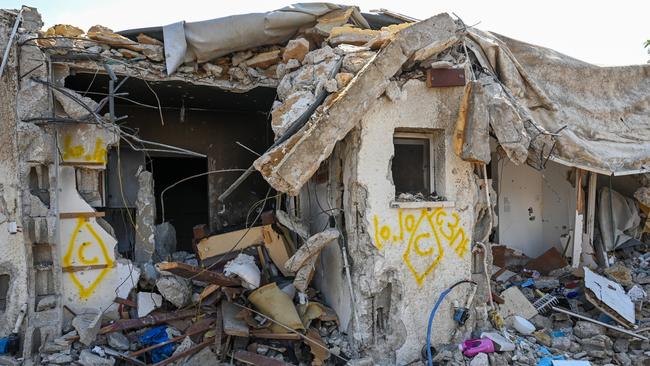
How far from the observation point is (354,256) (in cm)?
559

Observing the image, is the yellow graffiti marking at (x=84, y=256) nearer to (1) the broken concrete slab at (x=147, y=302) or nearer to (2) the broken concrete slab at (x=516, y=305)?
(1) the broken concrete slab at (x=147, y=302)

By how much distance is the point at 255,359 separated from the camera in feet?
17.8

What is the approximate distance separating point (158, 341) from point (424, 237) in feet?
12.0

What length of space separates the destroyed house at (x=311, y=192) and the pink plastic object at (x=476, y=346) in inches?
4.2

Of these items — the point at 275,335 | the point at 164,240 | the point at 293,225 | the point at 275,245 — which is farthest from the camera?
the point at 164,240

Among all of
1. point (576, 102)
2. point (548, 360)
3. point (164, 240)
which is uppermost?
point (576, 102)

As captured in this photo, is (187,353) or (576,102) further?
(576,102)

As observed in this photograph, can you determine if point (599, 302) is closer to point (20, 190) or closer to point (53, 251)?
point (53, 251)

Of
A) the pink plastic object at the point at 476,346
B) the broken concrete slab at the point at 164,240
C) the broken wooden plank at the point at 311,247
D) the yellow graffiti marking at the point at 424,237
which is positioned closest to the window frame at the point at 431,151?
the yellow graffiti marking at the point at 424,237

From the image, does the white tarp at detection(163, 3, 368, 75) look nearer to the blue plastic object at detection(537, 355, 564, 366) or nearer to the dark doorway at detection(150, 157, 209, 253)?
the blue plastic object at detection(537, 355, 564, 366)

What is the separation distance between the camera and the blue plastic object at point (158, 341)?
597cm

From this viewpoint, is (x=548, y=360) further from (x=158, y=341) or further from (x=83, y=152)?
(x=83, y=152)

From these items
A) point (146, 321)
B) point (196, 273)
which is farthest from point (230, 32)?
point (146, 321)

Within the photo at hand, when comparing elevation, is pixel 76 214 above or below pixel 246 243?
above
